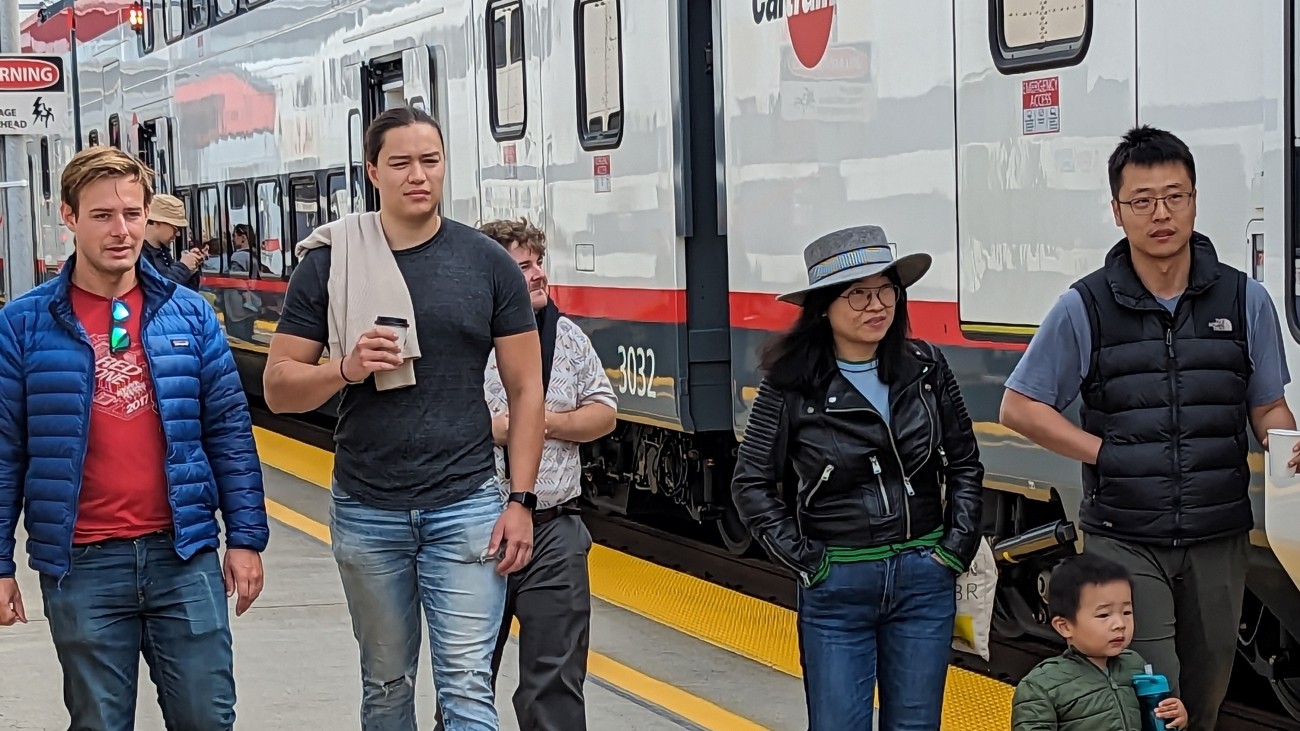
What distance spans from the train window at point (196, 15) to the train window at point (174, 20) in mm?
130

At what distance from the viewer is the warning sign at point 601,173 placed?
8961 millimetres

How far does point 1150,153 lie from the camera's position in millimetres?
4359

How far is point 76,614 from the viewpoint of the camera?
179 inches

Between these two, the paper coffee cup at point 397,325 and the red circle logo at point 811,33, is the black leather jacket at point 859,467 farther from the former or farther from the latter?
the red circle logo at point 811,33

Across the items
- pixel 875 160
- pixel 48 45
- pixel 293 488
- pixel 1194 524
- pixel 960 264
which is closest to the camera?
pixel 1194 524

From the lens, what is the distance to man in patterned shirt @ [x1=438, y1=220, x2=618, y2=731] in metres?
5.33

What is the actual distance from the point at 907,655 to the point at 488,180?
6211 mm

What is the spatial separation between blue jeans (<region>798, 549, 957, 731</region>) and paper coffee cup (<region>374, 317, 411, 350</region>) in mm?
1105

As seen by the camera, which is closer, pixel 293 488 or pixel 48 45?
pixel 293 488

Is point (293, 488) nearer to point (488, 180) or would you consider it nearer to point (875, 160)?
point (488, 180)

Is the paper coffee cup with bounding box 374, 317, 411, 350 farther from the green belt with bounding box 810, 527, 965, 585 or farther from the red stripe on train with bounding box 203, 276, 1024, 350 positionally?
the red stripe on train with bounding box 203, 276, 1024, 350

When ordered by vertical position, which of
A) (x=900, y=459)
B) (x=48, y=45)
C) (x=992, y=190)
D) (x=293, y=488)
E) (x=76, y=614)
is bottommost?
(x=293, y=488)

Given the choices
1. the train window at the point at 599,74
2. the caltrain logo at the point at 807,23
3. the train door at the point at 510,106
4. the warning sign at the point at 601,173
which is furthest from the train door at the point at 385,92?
the caltrain logo at the point at 807,23

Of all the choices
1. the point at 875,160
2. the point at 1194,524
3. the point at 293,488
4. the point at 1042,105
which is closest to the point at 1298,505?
the point at 1194,524
